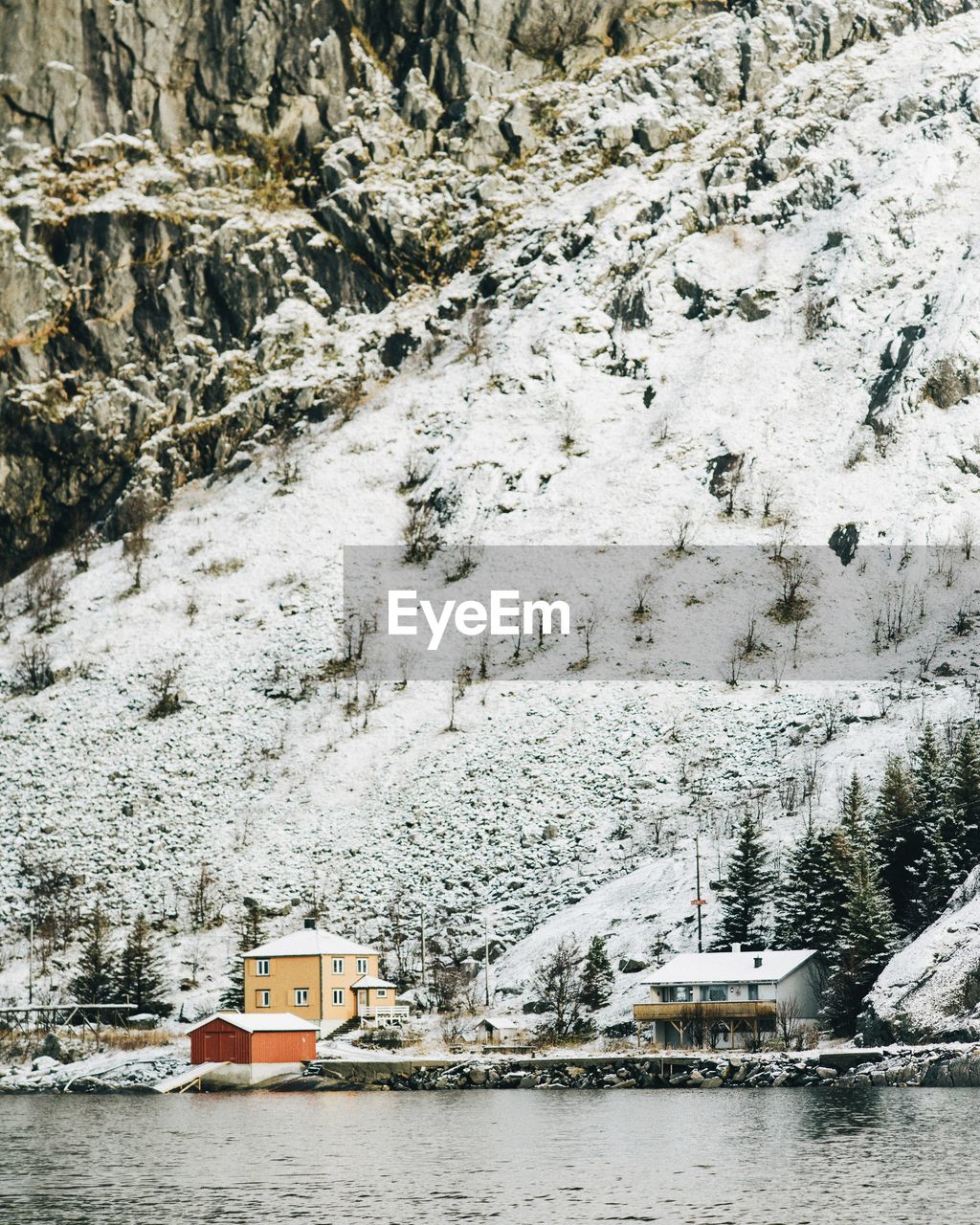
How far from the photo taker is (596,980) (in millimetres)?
86312

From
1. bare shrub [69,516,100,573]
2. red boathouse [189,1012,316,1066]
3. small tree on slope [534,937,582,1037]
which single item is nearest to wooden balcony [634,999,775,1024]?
small tree on slope [534,937,582,1037]

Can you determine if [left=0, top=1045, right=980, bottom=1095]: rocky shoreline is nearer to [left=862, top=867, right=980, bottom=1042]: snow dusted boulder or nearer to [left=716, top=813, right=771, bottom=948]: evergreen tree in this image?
[left=862, top=867, right=980, bottom=1042]: snow dusted boulder

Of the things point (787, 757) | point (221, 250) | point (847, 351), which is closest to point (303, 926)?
point (787, 757)

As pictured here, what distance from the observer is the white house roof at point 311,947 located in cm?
9031

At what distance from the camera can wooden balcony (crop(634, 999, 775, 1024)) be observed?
7950 centimetres

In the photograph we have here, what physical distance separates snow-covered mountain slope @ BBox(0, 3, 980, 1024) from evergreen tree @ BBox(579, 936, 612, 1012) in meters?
1.32

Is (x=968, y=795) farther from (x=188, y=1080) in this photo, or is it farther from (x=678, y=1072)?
(x=188, y=1080)

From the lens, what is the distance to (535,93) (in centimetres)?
18950

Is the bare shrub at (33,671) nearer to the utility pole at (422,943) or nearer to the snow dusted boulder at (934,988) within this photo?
the utility pole at (422,943)

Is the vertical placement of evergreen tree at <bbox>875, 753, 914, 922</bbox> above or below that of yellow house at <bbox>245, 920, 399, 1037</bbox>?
above

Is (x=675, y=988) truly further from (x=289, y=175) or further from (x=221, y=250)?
(x=289, y=175)

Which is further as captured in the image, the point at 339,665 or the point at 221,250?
the point at 221,250

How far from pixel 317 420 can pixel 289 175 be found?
39117mm

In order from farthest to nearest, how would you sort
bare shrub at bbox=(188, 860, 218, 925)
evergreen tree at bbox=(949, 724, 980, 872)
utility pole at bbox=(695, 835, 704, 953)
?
bare shrub at bbox=(188, 860, 218, 925) < utility pole at bbox=(695, 835, 704, 953) < evergreen tree at bbox=(949, 724, 980, 872)
